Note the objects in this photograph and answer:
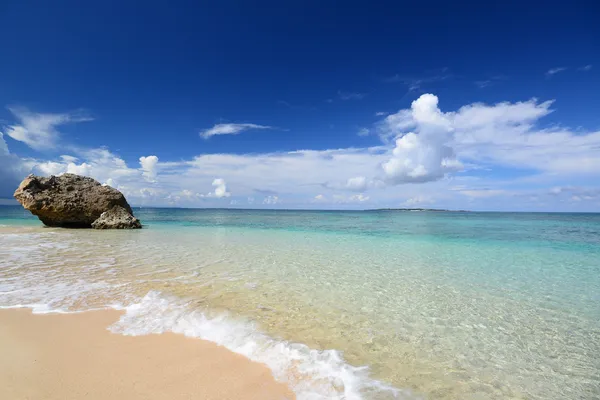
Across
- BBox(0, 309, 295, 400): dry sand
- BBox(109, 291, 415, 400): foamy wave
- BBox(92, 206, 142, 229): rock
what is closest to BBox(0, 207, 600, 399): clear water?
BBox(109, 291, 415, 400): foamy wave

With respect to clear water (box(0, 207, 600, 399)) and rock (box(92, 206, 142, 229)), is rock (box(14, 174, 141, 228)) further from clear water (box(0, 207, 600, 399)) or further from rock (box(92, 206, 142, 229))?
clear water (box(0, 207, 600, 399))

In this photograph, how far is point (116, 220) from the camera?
971 inches

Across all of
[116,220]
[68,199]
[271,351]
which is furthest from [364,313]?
[68,199]

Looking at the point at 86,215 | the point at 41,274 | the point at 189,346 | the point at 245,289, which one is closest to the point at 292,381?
the point at 189,346

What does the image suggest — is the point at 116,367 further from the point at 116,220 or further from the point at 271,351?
the point at 116,220

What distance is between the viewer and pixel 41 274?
8.09m

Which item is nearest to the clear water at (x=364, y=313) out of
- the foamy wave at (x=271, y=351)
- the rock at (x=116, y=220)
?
the foamy wave at (x=271, y=351)

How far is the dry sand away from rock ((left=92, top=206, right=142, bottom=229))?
22.5 metres

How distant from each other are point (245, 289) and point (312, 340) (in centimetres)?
318

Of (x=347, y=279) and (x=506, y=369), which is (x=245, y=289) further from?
(x=506, y=369)

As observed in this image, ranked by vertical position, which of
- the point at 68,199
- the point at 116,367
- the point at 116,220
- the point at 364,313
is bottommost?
the point at 364,313

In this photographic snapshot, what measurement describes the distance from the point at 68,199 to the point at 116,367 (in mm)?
26840

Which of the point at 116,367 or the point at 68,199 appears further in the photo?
the point at 68,199

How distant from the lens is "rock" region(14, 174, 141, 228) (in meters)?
23.0
